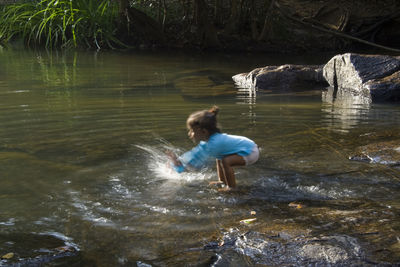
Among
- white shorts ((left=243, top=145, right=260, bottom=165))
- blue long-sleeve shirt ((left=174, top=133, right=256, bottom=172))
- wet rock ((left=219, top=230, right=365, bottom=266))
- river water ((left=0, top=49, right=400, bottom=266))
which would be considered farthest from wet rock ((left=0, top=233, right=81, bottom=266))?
white shorts ((left=243, top=145, right=260, bottom=165))

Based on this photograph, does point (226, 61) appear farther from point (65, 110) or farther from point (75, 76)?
point (65, 110)

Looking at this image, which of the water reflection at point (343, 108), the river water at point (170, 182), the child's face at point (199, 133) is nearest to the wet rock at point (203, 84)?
the river water at point (170, 182)

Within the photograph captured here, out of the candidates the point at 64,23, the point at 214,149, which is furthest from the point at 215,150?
the point at 64,23

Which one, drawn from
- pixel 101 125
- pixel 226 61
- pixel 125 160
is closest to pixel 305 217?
pixel 125 160

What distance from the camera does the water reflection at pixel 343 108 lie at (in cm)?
690

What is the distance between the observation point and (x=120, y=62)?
14.1 meters

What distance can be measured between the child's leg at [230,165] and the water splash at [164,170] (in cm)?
40

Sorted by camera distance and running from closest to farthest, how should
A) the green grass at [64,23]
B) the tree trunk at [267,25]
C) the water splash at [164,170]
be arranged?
the water splash at [164,170] → the tree trunk at [267,25] → the green grass at [64,23]

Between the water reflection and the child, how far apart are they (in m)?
2.31

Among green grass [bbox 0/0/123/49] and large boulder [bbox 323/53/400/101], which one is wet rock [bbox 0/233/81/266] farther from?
green grass [bbox 0/0/123/49]

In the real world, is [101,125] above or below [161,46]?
below

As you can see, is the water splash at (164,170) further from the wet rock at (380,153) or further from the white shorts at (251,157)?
the wet rock at (380,153)

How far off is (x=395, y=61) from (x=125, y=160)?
616cm

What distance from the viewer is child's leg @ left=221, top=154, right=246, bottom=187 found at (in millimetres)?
4461
